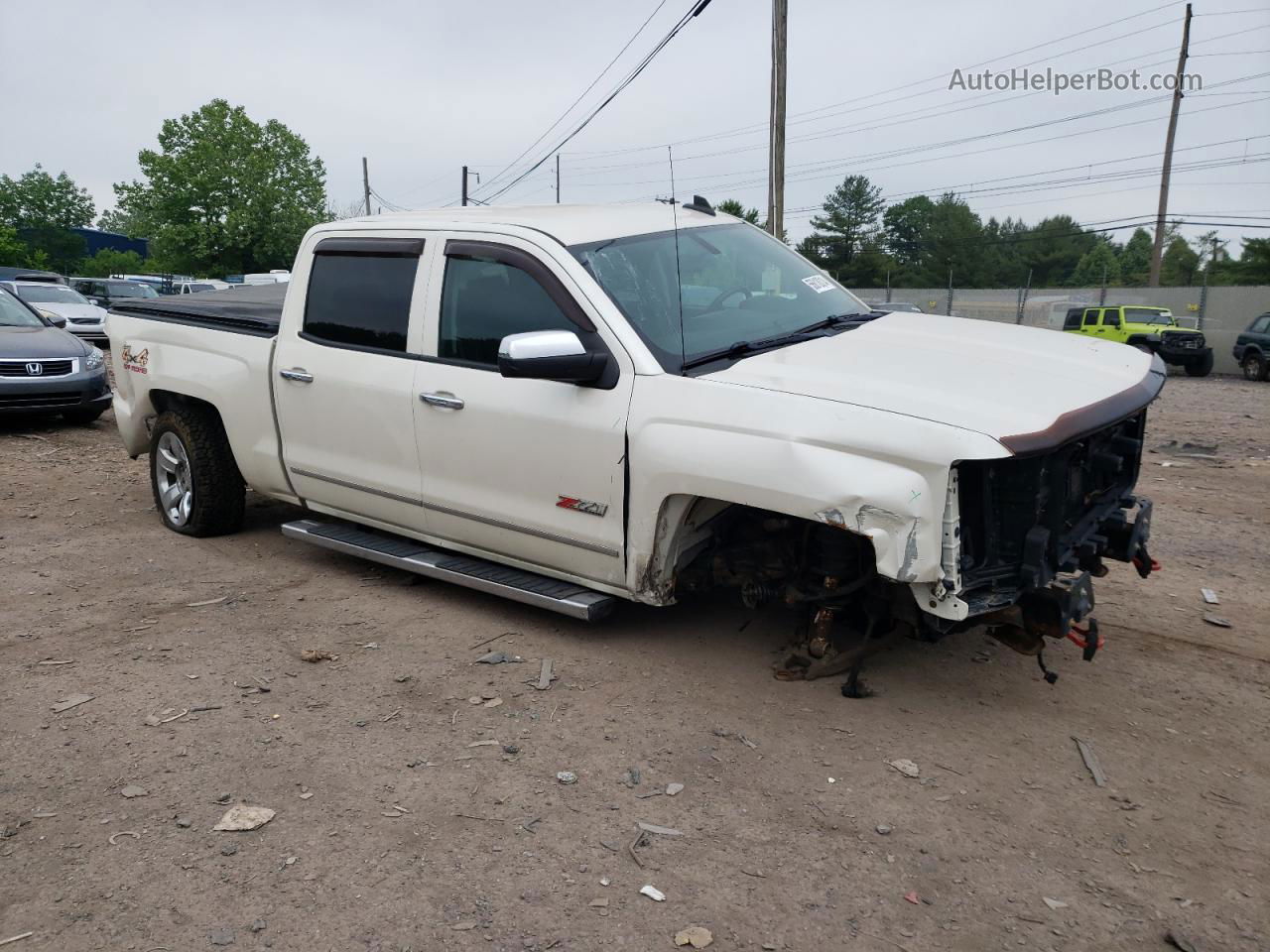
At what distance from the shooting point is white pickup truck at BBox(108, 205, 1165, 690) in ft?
11.3

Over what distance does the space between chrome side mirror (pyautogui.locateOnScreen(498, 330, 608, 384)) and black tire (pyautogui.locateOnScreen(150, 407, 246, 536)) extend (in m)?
2.82

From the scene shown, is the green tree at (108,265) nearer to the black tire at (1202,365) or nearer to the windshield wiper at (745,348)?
the black tire at (1202,365)

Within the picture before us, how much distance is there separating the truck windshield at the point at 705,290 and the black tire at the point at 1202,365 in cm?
2105

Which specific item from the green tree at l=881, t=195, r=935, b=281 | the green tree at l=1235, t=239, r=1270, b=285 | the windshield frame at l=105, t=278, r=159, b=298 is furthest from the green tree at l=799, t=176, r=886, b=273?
the windshield frame at l=105, t=278, r=159, b=298

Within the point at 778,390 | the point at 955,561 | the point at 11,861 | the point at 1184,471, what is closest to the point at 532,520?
the point at 778,390

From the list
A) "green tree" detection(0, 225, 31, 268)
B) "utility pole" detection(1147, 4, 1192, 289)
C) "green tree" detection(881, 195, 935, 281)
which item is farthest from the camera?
"green tree" detection(881, 195, 935, 281)

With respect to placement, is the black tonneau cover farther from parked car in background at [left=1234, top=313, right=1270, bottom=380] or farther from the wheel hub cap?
parked car in background at [left=1234, top=313, right=1270, bottom=380]

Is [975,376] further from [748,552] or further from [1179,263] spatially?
[1179,263]

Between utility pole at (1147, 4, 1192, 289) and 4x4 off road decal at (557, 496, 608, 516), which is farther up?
utility pole at (1147, 4, 1192, 289)

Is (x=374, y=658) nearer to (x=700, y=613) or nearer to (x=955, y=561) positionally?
(x=700, y=613)

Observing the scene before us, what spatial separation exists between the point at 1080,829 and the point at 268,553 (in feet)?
14.8

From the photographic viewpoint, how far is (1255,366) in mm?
21594

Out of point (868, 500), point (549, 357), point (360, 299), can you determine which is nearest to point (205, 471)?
point (360, 299)

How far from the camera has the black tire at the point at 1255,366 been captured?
21.4m
